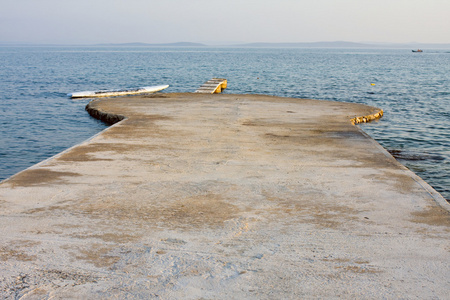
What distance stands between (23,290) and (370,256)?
310 centimetres

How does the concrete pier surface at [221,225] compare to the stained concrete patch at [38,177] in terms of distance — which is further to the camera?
the stained concrete patch at [38,177]

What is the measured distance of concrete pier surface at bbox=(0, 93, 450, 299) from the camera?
3.90m

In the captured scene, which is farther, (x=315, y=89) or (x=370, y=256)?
(x=315, y=89)

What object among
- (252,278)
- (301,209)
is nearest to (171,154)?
(301,209)

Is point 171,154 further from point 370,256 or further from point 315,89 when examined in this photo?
point 315,89

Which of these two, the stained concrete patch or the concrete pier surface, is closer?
the concrete pier surface

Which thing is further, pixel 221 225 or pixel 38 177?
pixel 38 177

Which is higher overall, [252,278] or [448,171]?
[252,278]

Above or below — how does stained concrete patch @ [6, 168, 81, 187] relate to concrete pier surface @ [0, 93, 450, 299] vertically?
above

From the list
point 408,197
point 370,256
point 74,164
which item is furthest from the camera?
point 74,164

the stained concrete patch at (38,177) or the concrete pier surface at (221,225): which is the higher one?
the stained concrete patch at (38,177)

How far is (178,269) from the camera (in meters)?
4.12

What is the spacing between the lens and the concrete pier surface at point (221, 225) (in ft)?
12.8

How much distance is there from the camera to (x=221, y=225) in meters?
5.08
